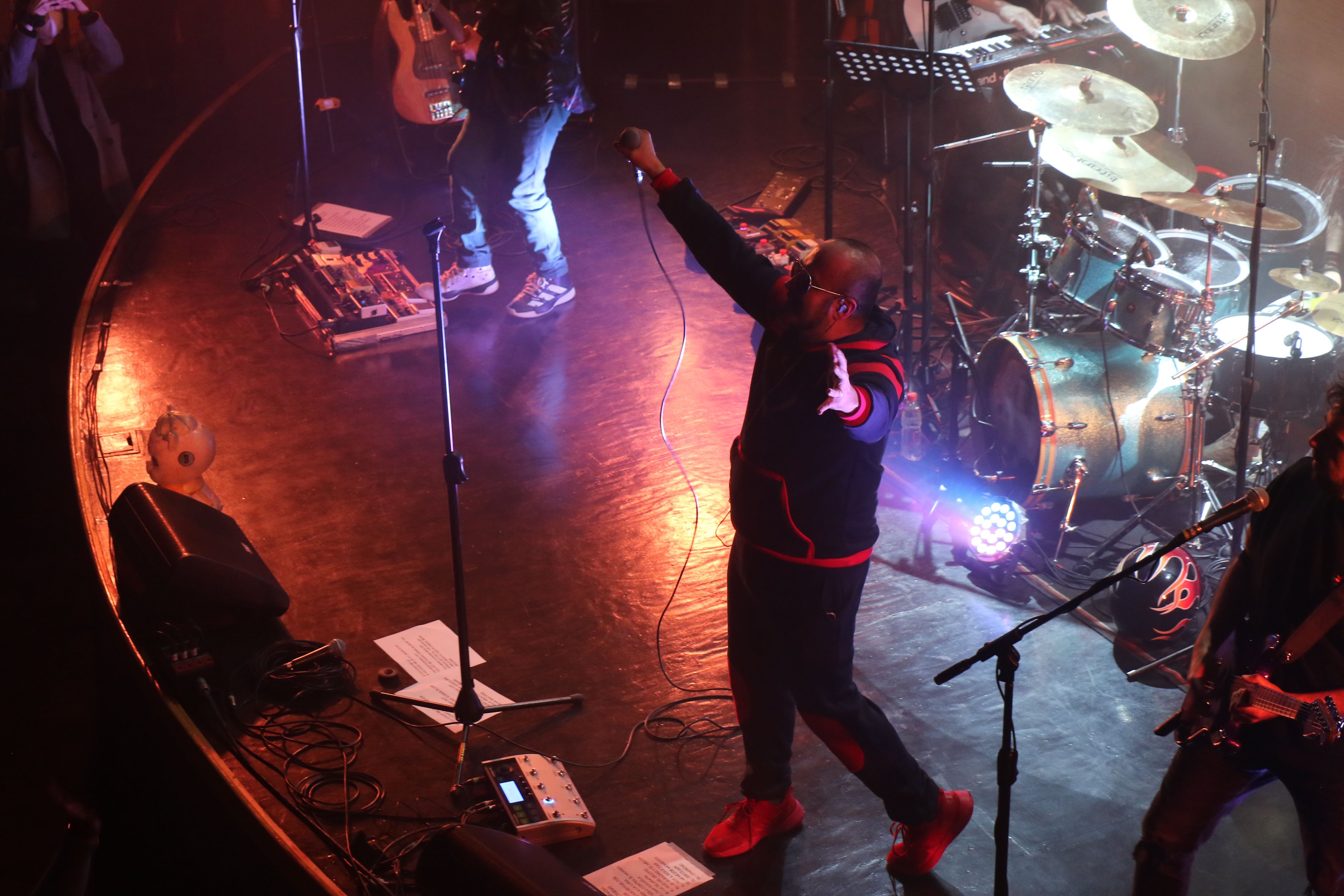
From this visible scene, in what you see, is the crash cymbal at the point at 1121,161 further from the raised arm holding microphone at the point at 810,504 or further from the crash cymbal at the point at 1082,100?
the raised arm holding microphone at the point at 810,504

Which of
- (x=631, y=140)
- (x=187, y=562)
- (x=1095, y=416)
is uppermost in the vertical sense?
(x=631, y=140)

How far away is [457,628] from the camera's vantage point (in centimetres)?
423

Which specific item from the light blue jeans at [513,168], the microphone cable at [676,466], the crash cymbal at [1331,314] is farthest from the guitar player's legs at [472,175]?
the crash cymbal at [1331,314]

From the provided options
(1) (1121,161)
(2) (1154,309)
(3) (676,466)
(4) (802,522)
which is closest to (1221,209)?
(2) (1154,309)

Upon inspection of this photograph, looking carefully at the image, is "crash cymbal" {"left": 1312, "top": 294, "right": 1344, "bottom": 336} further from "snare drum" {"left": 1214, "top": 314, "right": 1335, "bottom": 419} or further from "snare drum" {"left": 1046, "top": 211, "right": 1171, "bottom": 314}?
"snare drum" {"left": 1046, "top": 211, "right": 1171, "bottom": 314}

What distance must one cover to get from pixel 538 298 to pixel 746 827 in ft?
13.2

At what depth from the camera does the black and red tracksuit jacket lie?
2.83 metres

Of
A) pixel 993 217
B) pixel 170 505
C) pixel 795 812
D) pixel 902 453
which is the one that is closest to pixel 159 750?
pixel 170 505

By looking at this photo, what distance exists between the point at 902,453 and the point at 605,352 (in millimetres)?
1786

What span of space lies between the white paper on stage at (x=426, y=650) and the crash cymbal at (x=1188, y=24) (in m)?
3.83

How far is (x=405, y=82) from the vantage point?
7.98 meters

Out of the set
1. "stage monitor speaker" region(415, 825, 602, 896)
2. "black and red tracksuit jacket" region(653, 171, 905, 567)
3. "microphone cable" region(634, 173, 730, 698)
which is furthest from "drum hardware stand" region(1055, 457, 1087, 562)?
"stage monitor speaker" region(415, 825, 602, 896)

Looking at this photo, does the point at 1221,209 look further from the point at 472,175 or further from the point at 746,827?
the point at 472,175

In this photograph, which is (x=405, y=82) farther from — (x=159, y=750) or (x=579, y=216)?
(x=159, y=750)
